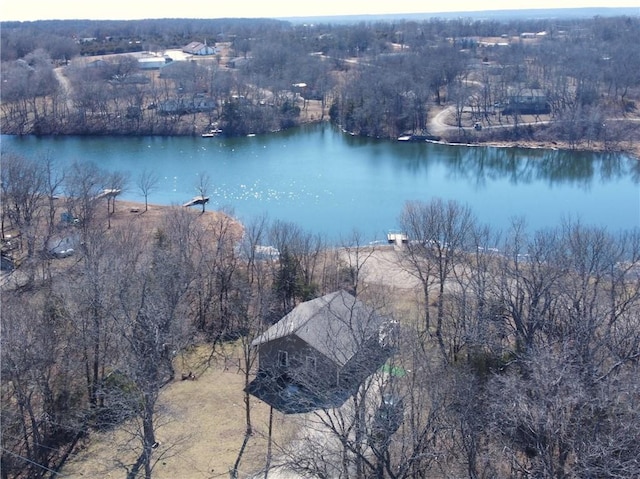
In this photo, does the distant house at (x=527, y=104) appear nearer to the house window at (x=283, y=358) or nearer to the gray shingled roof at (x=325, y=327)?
the gray shingled roof at (x=325, y=327)

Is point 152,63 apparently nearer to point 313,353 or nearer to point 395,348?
point 313,353

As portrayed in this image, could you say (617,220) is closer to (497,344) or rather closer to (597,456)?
(497,344)

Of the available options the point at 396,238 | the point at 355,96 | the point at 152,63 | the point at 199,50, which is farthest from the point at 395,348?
the point at 199,50

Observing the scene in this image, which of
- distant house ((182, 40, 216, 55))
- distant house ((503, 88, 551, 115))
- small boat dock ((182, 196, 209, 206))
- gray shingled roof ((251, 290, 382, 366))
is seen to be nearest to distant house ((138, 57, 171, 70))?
distant house ((182, 40, 216, 55))

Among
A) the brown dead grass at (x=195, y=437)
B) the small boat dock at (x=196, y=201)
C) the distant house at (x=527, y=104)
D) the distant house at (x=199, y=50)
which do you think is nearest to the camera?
the brown dead grass at (x=195, y=437)

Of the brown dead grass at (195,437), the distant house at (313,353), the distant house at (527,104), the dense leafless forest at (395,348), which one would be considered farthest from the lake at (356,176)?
the brown dead grass at (195,437)

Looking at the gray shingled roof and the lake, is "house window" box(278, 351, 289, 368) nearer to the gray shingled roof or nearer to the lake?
the gray shingled roof
